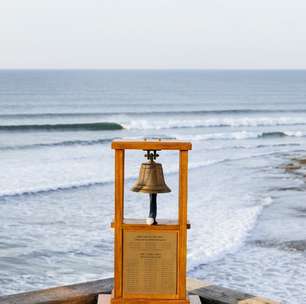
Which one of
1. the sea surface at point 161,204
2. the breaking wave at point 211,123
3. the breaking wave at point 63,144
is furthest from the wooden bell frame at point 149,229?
the breaking wave at point 211,123

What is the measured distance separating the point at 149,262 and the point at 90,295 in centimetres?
65

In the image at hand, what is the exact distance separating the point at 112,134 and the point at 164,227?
33.3 meters

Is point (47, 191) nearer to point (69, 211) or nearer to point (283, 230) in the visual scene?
point (69, 211)

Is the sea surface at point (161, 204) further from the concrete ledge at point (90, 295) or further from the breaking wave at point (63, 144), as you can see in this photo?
the concrete ledge at point (90, 295)

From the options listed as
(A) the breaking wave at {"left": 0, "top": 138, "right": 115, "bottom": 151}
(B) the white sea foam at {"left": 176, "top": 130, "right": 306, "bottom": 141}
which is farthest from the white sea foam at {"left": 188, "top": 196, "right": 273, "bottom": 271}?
(B) the white sea foam at {"left": 176, "top": 130, "right": 306, "bottom": 141}

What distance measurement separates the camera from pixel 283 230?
13961 mm

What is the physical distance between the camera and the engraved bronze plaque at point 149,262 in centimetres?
591

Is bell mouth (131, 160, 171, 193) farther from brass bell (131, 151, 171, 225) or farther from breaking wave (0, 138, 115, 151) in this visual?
breaking wave (0, 138, 115, 151)

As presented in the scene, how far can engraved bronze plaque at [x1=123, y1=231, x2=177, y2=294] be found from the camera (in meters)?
5.91

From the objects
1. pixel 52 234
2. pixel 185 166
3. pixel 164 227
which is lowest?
pixel 52 234

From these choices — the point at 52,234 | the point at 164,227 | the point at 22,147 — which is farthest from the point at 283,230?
the point at 22,147

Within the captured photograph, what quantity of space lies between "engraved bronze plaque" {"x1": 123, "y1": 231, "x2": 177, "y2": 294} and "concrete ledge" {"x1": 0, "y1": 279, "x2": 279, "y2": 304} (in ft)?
1.43

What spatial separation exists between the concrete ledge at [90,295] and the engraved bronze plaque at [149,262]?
44cm

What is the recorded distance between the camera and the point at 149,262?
5.93 metres
